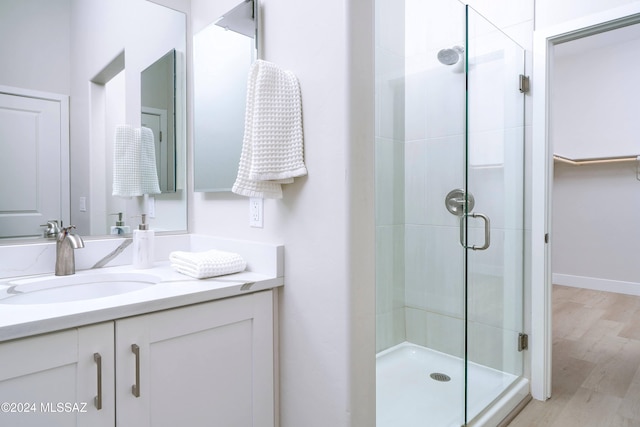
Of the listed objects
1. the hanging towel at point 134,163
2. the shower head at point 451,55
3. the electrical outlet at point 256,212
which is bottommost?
the electrical outlet at point 256,212

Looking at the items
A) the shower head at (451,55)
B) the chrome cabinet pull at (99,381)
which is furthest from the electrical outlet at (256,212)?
the shower head at (451,55)

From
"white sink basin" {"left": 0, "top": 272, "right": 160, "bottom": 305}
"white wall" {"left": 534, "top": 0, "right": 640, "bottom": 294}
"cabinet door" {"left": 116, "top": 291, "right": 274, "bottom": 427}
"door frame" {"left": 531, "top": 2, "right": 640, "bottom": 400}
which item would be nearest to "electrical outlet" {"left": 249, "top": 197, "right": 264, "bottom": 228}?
"cabinet door" {"left": 116, "top": 291, "right": 274, "bottom": 427}

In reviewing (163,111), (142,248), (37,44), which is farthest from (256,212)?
(37,44)

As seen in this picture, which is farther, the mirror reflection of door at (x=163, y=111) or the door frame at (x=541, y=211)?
the door frame at (x=541, y=211)

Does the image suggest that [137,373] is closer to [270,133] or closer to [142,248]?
[142,248]

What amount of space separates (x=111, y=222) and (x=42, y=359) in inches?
28.8

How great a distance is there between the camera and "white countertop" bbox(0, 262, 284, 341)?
2.58 feet

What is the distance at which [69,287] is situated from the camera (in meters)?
1.23

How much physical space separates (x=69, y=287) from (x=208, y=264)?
1.55ft

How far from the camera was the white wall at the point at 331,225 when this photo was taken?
1036 millimetres

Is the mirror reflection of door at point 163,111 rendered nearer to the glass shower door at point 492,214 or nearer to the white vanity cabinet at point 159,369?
the white vanity cabinet at point 159,369

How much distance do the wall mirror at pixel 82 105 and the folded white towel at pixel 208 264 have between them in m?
0.38

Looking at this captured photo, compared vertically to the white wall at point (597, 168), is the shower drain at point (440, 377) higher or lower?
lower

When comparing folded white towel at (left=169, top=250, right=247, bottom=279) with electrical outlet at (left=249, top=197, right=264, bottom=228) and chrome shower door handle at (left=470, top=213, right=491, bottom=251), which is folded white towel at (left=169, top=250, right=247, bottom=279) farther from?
chrome shower door handle at (left=470, top=213, right=491, bottom=251)
